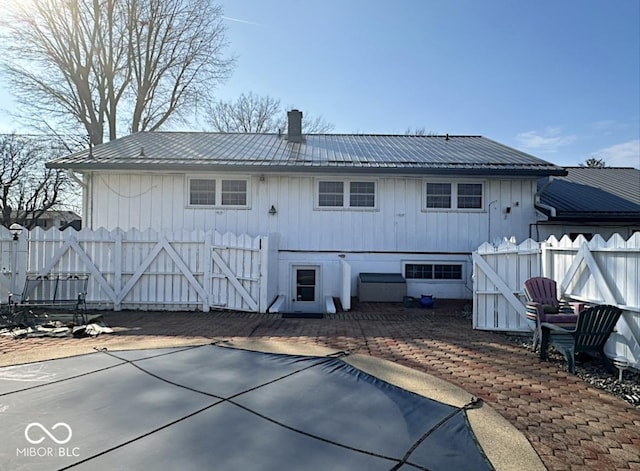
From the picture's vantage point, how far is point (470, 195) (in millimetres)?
10836

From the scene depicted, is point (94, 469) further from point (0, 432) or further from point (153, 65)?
point (153, 65)

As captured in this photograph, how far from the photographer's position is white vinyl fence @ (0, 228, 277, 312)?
852cm

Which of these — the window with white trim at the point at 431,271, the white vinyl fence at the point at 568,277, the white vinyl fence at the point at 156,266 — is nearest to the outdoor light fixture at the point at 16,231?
the white vinyl fence at the point at 156,266

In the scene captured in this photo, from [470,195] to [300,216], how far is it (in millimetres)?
4863

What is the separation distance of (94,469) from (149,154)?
33.2 feet

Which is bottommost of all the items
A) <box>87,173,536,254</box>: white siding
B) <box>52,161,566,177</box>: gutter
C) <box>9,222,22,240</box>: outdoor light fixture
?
<box>9,222,22,240</box>: outdoor light fixture

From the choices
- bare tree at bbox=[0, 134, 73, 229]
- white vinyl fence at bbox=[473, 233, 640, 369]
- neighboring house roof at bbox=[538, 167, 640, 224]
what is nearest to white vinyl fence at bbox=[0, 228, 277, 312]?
white vinyl fence at bbox=[473, 233, 640, 369]

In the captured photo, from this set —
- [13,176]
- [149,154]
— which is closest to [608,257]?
[149,154]

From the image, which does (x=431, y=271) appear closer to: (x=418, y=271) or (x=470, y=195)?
(x=418, y=271)

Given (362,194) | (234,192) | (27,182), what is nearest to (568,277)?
(362,194)

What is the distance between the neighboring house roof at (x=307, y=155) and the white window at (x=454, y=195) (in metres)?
0.60

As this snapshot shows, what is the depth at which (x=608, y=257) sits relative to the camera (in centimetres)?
496

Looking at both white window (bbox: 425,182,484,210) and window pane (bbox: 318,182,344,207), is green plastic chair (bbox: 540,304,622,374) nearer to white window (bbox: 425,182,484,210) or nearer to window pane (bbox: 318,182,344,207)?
white window (bbox: 425,182,484,210)

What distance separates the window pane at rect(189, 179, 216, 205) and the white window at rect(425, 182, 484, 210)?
19.9 feet
